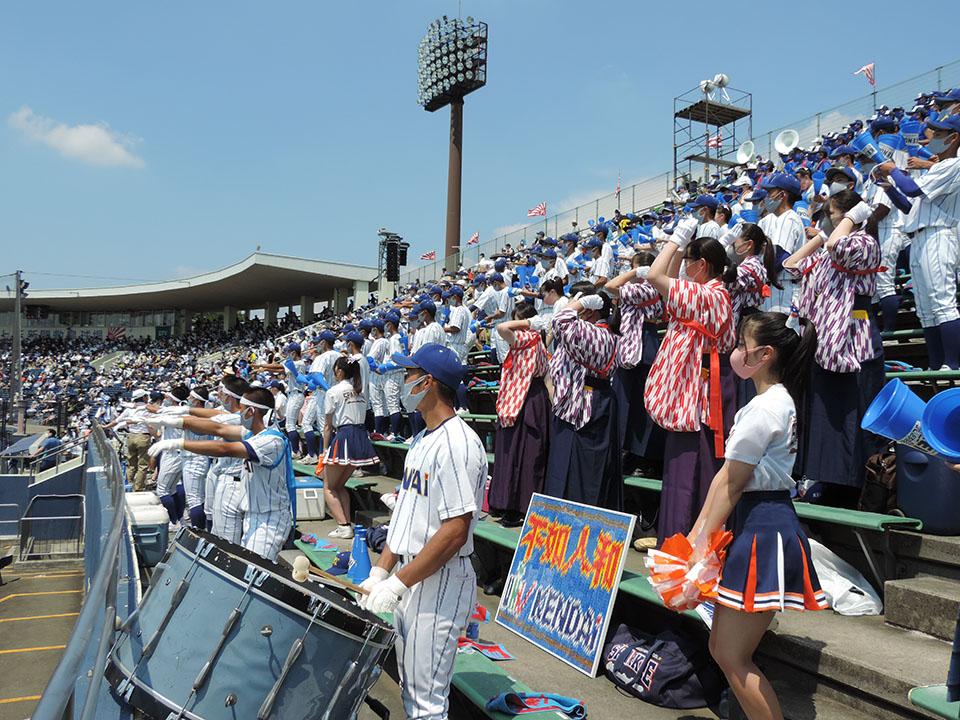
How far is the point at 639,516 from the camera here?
5.63 meters

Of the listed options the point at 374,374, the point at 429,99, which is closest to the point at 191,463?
the point at 374,374

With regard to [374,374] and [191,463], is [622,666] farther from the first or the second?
[374,374]

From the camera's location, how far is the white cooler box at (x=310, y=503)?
8.41 metres

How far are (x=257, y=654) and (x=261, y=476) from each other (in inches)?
99.5

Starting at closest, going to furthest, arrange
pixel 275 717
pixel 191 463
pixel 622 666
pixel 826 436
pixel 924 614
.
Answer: pixel 275 717 → pixel 924 614 → pixel 622 666 → pixel 826 436 → pixel 191 463

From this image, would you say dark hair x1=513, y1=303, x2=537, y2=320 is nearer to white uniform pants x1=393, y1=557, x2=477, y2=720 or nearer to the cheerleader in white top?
the cheerleader in white top

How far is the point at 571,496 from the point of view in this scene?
5.15 meters

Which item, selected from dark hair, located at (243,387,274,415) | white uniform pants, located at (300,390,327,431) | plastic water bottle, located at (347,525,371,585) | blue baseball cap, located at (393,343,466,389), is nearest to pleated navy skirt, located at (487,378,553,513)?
plastic water bottle, located at (347,525,371,585)

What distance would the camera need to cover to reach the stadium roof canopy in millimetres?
38094

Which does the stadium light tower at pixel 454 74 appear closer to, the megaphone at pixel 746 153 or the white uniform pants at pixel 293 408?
the megaphone at pixel 746 153

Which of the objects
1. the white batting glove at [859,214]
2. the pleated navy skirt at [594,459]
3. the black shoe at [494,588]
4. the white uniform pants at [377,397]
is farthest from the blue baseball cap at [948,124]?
the white uniform pants at [377,397]

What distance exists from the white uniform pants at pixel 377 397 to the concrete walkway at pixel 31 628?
211 inches

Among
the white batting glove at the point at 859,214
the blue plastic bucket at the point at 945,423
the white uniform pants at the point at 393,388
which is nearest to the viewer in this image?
the blue plastic bucket at the point at 945,423

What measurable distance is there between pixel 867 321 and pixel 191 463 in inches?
296
